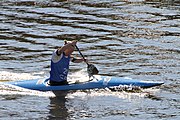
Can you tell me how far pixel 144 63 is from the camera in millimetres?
23766

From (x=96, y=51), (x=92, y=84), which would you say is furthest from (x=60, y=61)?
(x=96, y=51)

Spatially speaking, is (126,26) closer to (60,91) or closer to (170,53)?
(170,53)

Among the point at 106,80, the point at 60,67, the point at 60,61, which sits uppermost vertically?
the point at 60,61

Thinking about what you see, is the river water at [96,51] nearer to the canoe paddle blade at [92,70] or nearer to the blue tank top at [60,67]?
the blue tank top at [60,67]

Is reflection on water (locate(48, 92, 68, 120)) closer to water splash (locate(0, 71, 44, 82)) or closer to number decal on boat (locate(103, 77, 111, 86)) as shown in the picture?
number decal on boat (locate(103, 77, 111, 86))

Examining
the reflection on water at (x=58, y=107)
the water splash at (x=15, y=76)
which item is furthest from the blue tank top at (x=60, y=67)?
the water splash at (x=15, y=76)

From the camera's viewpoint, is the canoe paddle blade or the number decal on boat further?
the canoe paddle blade

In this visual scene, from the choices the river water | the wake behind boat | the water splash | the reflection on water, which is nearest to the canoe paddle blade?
the wake behind boat

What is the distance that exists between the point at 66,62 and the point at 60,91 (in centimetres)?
92

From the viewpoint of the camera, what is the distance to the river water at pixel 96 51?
17.8 meters

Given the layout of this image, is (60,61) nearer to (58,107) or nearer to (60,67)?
(60,67)

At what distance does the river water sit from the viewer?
17.8m

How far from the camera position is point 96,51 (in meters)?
25.8

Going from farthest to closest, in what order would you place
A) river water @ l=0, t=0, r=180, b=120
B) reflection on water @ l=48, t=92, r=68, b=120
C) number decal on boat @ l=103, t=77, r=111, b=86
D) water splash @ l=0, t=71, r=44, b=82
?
water splash @ l=0, t=71, r=44, b=82, number decal on boat @ l=103, t=77, r=111, b=86, river water @ l=0, t=0, r=180, b=120, reflection on water @ l=48, t=92, r=68, b=120
